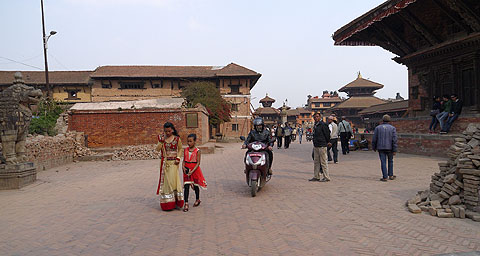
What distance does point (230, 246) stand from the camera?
378 cm

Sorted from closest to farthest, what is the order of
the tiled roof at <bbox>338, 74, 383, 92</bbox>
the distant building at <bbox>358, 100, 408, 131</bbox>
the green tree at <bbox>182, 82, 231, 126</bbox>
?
the distant building at <bbox>358, 100, 408, 131</bbox> < the green tree at <bbox>182, 82, 231, 126</bbox> < the tiled roof at <bbox>338, 74, 383, 92</bbox>

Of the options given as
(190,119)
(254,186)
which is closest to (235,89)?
(190,119)

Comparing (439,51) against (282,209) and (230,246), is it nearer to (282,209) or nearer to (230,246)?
(282,209)

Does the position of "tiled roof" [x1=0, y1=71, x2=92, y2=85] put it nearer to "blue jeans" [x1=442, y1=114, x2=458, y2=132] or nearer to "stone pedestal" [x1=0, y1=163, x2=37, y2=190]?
"stone pedestal" [x1=0, y1=163, x2=37, y2=190]

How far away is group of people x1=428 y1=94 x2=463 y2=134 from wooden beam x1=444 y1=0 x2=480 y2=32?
276 cm

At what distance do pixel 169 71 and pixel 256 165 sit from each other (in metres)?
37.2

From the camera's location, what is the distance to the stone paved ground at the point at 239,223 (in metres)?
3.73

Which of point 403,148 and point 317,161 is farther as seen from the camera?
point 403,148

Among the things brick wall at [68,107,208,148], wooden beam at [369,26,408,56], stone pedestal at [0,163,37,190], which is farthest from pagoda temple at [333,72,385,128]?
stone pedestal at [0,163,37,190]

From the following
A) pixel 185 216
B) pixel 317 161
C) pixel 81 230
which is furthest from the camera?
pixel 317 161

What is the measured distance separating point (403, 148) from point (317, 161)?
7.49m

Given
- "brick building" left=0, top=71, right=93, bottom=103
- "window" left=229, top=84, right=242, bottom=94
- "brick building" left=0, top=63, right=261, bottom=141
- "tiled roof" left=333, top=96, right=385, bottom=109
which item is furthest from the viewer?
"tiled roof" left=333, top=96, right=385, bottom=109

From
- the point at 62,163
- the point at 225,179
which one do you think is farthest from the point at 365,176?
the point at 62,163

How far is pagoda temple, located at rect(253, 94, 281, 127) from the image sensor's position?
59.5 m
